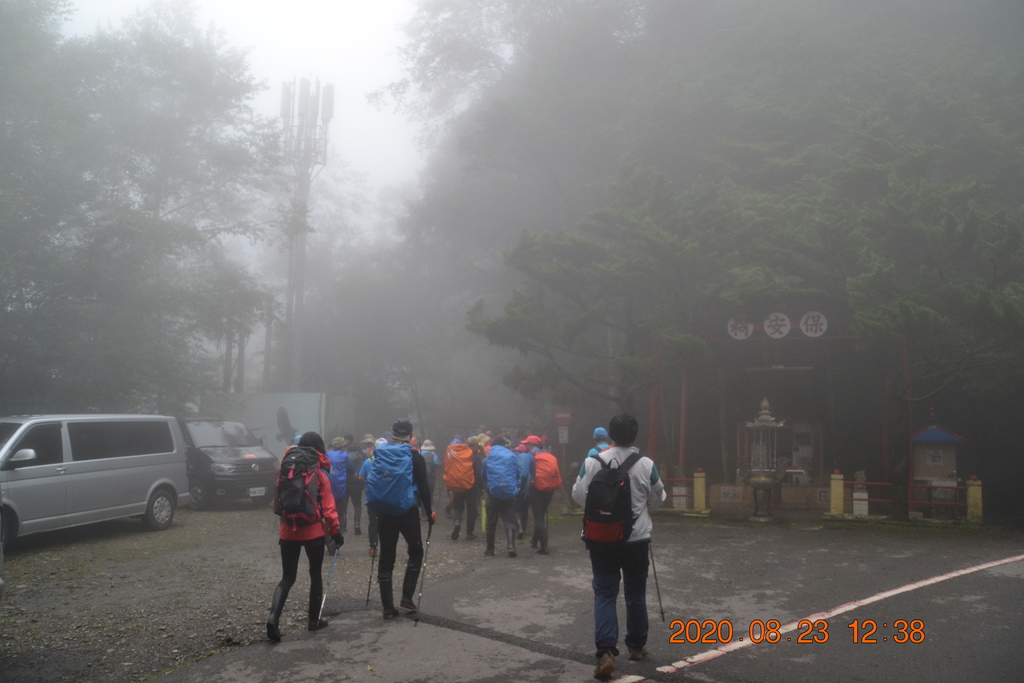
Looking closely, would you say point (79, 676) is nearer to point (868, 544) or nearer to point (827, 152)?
point (868, 544)

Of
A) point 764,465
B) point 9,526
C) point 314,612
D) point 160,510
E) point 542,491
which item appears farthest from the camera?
point 764,465

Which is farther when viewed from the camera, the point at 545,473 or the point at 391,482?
the point at 545,473

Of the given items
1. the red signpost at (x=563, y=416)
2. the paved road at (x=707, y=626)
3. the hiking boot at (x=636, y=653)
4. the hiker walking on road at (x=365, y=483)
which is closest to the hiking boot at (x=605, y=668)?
the paved road at (x=707, y=626)

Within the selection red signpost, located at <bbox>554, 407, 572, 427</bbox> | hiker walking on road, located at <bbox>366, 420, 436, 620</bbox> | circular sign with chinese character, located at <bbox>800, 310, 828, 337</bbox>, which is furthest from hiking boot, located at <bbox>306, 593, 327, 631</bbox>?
red signpost, located at <bbox>554, 407, 572, 427</bbox>

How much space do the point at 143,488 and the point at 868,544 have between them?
11127mm

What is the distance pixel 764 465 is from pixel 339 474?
8.93 meters

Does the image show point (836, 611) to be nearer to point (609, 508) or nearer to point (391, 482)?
point (609, 508)

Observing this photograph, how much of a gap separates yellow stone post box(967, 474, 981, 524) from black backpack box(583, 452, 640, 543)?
35.7 ft

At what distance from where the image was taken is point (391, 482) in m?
6.36

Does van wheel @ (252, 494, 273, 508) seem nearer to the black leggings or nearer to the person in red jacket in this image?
the person in red jacket

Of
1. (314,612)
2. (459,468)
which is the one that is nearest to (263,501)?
(459,468)

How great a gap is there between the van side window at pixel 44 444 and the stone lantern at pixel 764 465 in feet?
37.7

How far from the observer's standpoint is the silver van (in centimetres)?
994

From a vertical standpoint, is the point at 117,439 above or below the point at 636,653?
above
